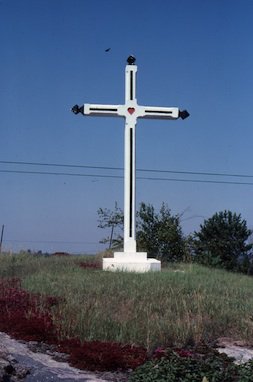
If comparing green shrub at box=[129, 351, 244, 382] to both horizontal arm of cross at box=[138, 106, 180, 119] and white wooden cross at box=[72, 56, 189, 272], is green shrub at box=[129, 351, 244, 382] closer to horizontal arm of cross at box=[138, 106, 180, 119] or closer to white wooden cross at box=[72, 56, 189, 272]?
white wooden cross at box=[72, 56, 189, 272]

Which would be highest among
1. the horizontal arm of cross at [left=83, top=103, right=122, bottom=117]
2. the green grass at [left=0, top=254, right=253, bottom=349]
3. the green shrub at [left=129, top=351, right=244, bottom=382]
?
the horizontal arm of cross at [left=83, top=103, right=122, bottom=117]

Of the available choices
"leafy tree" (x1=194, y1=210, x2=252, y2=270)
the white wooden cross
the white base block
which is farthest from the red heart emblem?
"leafy tree" (x1=194, y1=210, x2=252, y2=270)

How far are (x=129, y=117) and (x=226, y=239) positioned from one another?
7.65 m

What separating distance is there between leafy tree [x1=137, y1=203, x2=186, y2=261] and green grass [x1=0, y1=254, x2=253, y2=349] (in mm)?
8259

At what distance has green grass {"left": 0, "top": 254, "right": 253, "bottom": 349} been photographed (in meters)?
7.72

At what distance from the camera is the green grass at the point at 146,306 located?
7723 mm

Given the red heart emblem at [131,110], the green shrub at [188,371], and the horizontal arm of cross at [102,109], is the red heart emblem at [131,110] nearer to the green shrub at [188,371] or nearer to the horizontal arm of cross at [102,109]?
the horizontal arm of cross at [102,109]

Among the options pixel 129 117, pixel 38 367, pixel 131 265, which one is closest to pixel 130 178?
pixel 129 117

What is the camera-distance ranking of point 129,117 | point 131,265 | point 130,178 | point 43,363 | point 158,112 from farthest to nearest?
point 158,112 < point 129,117 < point 130,178 < point 131,265 < point 43,363

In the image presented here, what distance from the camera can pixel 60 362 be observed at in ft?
21.2

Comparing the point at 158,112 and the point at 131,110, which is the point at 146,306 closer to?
the point at 131,110

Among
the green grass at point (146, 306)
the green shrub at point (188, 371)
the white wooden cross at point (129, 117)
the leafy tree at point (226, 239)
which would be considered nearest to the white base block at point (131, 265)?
the white wooden cross at point (129, 117)

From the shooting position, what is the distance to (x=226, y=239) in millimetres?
22141

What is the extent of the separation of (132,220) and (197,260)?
5.70 m
